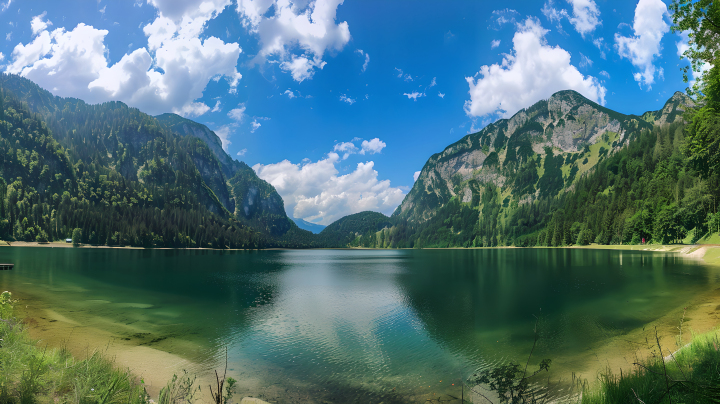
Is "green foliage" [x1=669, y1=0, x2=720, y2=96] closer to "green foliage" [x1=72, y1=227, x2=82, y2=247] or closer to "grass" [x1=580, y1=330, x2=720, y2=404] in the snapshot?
"grass" [x1=580, y1=330, x2=720, y2=404]

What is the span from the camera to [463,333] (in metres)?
22.3

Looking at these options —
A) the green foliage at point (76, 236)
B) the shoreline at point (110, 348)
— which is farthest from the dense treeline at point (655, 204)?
the green foliage at point (76, 236)

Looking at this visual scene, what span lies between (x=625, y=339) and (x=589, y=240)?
6975 inches

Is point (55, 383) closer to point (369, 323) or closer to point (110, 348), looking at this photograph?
point (110, 348)

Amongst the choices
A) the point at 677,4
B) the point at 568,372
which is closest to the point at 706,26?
the point at 677,4

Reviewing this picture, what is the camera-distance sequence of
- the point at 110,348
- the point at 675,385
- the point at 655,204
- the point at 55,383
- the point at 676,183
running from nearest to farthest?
the point at 675,385
the point at 55,383
the point at 110,348
the point at 676,183
the point at 655,204

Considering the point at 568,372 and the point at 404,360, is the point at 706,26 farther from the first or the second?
the point at 404,360

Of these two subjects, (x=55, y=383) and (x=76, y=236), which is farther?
(x=76, y=236)

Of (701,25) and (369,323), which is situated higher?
(701,25)

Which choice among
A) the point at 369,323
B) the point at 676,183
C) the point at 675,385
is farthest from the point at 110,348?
the point at 676,183

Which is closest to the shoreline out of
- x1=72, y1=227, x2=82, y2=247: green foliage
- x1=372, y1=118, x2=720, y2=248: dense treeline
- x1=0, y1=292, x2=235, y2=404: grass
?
x1=0, y1=292, x2=235, y2=404: grass

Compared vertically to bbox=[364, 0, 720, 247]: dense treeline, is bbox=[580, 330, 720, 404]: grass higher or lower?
lower

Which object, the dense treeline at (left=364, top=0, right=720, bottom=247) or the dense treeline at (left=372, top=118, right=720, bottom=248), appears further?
the dense treeline at (left=372, top=118, right=720, bottom=248)

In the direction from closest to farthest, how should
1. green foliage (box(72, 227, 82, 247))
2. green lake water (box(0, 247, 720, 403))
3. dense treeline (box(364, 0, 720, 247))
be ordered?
1. green lake water (box(0, 247, 720, 403))
2. dense treeline (box(364, 0, 720, 247))
3. green foliage (box(72, 227, 82, 247))
